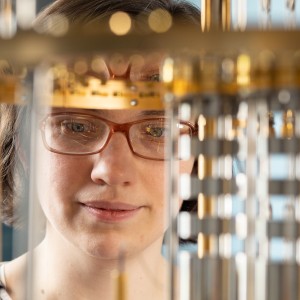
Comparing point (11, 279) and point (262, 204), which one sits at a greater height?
point (262, 204)

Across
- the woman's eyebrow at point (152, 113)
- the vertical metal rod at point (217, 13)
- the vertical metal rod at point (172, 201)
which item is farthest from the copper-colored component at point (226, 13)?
the woman's eyebrow at point (152, 113)

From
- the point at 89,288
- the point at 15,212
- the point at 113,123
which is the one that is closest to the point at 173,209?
the point at 113,123

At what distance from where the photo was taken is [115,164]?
112 centimetres

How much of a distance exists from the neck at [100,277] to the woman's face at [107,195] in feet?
0.11

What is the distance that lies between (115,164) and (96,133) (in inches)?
2.0

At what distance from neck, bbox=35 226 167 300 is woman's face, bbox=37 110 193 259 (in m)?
0.03

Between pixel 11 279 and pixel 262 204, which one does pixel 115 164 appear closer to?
pixel 11 279

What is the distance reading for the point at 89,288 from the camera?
125cm

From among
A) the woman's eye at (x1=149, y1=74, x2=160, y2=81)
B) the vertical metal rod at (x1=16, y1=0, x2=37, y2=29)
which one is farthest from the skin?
the vertical metal rod at (x1=16, y1=0, x2=37, y2=29)

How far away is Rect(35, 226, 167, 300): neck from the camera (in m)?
1.25

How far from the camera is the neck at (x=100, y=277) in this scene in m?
1.25

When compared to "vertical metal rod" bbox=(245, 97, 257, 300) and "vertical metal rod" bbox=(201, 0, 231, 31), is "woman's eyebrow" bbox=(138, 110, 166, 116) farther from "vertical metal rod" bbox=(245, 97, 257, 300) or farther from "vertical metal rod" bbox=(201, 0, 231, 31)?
"vertical metal rod" bbox=(245, 97, 257, 300)

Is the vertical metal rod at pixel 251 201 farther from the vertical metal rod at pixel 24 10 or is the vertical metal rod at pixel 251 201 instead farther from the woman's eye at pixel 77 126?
the woman's eye at pixel 77 126

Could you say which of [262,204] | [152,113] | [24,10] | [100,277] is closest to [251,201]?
[262,204]
